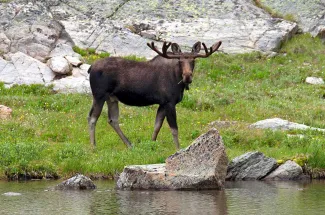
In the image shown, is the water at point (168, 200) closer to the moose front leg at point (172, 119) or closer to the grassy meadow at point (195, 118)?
the grassy meadow at point (195, 118)

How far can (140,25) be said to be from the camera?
32.3m

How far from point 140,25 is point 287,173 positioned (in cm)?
1746

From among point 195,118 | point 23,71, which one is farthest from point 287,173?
point 23,71

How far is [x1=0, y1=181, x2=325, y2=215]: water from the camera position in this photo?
11891 millimetres

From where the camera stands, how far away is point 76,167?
52.7 ft

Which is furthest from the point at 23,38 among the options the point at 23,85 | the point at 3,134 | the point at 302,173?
the point at 302,173

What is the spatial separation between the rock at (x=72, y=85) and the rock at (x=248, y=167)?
10.4 meters

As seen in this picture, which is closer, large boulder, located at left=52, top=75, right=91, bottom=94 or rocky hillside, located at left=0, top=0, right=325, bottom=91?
large boulder, located at left=52, top=75, right=91, bottom=94

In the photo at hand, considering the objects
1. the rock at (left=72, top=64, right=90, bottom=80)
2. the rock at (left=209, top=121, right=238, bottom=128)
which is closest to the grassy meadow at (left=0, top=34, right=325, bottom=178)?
the rock at (left=209, top=121, right=238, bottom=128)

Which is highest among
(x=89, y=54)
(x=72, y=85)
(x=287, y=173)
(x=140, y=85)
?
(x=140, y=85)

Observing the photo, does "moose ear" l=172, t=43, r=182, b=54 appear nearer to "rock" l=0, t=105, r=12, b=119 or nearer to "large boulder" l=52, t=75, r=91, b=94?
"rock" l=0, t=105, r=12, b=119

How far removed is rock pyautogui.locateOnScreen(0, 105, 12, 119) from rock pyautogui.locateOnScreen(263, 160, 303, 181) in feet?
27.3

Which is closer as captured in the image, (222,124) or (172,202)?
(172,202)

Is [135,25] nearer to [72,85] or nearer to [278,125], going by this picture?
[72,85]
